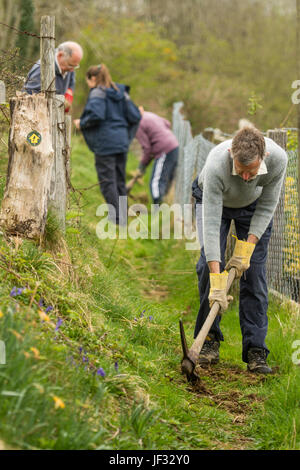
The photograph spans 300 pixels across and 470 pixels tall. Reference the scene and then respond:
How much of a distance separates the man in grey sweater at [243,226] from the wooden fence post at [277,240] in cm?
135

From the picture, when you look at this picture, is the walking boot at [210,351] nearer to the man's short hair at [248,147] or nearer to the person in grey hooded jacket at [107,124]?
the man's short hair at [248,147]

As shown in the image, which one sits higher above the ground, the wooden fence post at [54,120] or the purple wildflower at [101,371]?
the wooden fence post at [54,120]

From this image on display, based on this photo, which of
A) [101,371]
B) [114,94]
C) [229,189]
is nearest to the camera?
[101,371]

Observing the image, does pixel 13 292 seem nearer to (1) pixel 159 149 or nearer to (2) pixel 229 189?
(2) pixel 229 189

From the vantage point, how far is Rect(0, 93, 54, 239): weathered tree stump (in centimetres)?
405

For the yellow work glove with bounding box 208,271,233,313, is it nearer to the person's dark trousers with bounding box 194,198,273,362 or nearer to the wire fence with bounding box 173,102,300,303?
the person's dark trousers with bounding box 194,198,273,362

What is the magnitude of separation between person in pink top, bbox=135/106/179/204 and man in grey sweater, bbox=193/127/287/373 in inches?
207

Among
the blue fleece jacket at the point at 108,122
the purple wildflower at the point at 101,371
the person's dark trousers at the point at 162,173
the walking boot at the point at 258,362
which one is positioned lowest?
the walking boot at the point at 258,362

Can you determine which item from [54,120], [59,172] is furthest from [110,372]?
[54,120]

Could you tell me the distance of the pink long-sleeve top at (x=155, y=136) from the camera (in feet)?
32.7

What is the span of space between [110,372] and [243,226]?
1842 millimetres


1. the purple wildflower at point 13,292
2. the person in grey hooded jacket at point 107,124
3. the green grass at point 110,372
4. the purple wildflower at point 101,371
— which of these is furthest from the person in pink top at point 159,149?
the purple wildflower at point 101,371

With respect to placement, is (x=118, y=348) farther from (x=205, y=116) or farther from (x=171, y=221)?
(x=205, y=116)

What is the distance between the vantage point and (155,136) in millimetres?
9984
